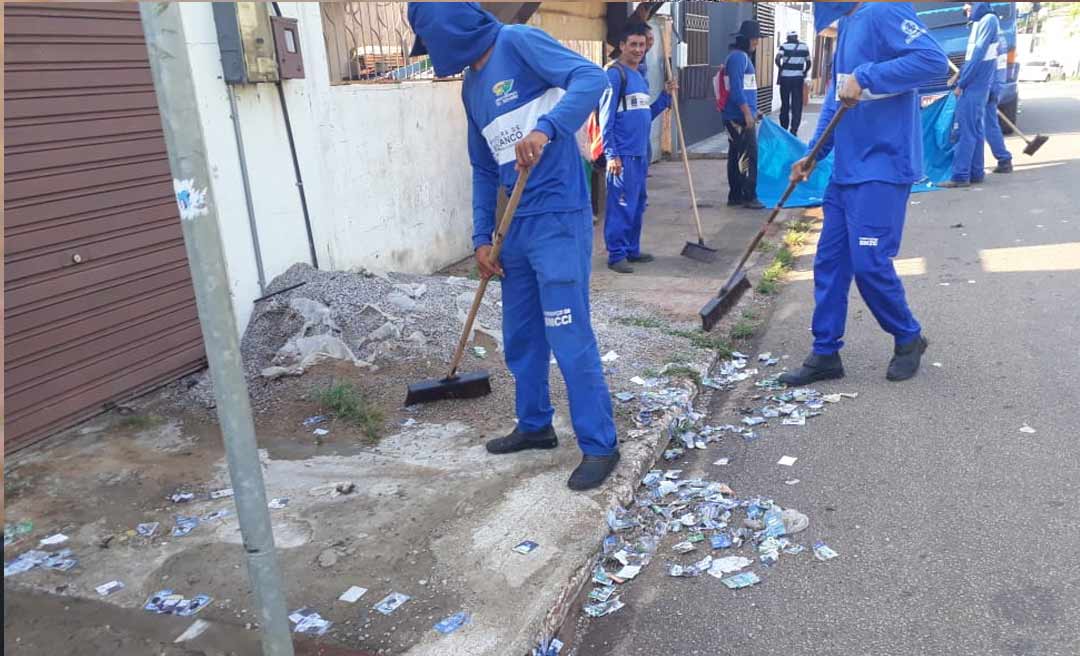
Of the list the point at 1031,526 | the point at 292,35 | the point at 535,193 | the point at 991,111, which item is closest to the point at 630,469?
the point at 535,193

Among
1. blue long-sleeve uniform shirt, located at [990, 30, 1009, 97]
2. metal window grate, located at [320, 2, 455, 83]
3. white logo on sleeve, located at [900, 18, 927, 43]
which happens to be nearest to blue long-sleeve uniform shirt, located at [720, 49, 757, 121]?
blue long-sleeve uniform shirt, located at [990, 30, 1009, 97]

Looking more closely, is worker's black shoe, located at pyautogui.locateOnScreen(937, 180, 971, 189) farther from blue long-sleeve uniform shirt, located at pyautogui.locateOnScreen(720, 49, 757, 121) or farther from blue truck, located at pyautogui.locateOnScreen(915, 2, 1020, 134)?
blue long-sleeve uniform shirt, located at pyautogui.locateOnScreen(720, 49, 757, 121)

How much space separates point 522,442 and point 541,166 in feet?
4.29

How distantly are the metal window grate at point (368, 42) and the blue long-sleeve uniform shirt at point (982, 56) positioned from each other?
722 cm

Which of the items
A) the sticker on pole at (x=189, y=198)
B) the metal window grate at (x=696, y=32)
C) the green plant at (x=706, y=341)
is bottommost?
the green plant at (x=706, y=341)

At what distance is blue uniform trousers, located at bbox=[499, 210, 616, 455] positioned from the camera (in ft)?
11.0

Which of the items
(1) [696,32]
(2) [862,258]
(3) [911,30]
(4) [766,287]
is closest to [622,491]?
(2) [862,258]

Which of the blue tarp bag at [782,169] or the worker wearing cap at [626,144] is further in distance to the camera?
the blue tarp bag at [782,169]

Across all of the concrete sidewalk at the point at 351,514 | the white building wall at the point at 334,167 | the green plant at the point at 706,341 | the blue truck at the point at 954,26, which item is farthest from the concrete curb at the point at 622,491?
the blue truck at the point at 954,26

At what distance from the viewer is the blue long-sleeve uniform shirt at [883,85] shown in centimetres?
405

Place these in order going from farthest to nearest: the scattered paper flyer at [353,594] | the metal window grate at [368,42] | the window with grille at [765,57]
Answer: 1. the window with grille at [765,57]
2. the metal window grate at [368,42]
3. the scattered paper flyer at [353,594]

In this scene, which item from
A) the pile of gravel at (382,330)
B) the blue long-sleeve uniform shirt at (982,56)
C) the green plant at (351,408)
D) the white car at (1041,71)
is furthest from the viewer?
the white car at (1041,71)

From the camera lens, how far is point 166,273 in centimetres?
471

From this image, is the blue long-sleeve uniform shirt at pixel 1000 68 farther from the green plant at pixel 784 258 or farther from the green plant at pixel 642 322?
the green plant at pixel 642 322
